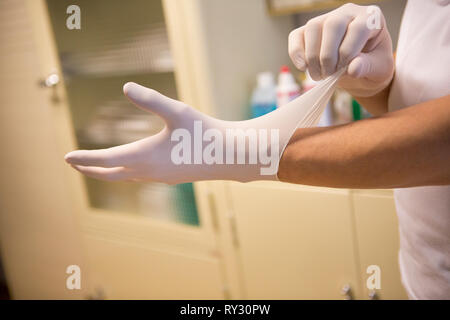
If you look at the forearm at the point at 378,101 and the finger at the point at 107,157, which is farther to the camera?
the forearm at the point at 378,101

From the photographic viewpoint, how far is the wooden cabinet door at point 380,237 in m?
1.09

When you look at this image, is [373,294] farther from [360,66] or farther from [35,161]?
[35,161]

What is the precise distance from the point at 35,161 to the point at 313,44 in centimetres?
139

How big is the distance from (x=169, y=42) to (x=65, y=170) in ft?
2.31

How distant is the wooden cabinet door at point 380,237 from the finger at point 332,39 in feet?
1.80

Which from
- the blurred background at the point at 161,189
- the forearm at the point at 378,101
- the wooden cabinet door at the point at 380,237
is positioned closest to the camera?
the forearm at the point at 378,101

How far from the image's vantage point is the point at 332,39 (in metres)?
0.63

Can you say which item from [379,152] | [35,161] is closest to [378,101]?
[379,152]

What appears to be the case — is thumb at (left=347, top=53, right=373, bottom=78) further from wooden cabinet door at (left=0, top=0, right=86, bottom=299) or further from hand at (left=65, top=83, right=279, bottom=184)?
wooden cabinet door at (left=0, top=0, right=86, bottom=299)

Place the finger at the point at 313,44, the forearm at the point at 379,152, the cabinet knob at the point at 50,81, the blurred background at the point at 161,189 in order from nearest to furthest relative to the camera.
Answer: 1. the forearm at the point at 379,152
2. the finger at the point at 313,44
3. the blurred background at the point at 161,189
4. the cabinet knob at the point at 50,81

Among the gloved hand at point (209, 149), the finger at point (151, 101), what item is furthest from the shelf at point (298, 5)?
the finger at point (151, 101)

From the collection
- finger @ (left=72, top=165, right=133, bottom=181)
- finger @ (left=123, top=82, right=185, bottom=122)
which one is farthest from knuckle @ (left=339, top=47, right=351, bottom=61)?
finger @ (left=72, top=165, right=133, bottom=181)

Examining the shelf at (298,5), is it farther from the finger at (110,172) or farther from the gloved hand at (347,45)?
the finger at (110,172)

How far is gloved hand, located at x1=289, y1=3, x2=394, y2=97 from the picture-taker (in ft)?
2.08
